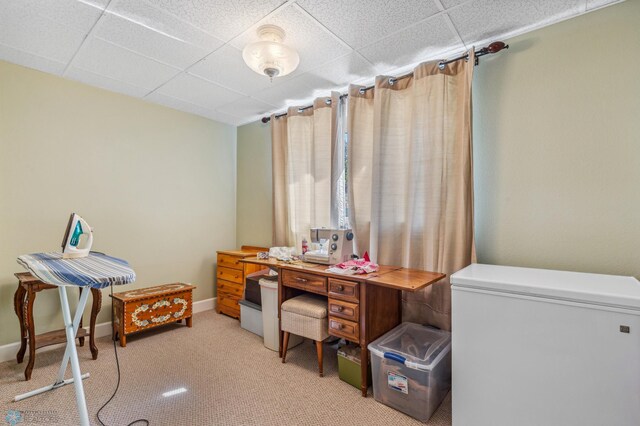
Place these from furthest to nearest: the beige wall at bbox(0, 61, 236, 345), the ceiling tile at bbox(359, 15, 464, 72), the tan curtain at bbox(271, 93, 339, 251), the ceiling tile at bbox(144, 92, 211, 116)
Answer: the ceiling tile at bbox(144, 92, 211, 116), the tan curtain at bbox(271, 93, 339, 251), the beige wall at bbox(0, 61, 236, 345), the ceiling tile at bbox(359, 15, 464, 72)

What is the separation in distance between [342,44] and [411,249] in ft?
5.41

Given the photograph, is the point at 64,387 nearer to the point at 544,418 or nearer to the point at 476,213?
the point at 544,418

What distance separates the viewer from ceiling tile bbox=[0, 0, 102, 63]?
1.77 metres

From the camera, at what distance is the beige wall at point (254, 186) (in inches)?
148

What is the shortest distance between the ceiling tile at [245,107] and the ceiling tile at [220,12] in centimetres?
121

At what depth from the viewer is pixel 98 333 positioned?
116 inches

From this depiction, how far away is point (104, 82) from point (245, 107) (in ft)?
4.41

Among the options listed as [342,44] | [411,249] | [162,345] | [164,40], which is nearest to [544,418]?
[411,249]

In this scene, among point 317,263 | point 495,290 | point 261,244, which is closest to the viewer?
point 495,290

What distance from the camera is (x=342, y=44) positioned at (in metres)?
2.14

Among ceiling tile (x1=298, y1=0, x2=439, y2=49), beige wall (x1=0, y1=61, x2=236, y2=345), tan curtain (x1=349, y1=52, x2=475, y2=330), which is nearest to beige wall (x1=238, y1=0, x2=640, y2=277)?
tan curtain (x1=349, y1=52, x2=475, y2=330)

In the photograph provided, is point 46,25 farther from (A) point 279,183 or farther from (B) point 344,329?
(B) point 344,329

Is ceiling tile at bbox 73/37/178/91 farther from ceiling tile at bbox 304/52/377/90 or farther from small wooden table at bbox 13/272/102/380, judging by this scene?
small wooden table at bbox 13/272/102/380

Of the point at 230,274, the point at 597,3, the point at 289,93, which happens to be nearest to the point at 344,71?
the point at 289,93
